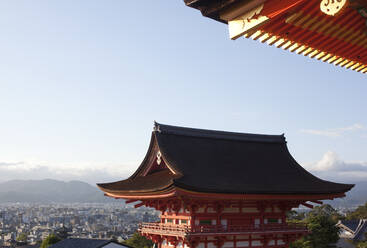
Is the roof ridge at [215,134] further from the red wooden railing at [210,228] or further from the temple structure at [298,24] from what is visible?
the temple structure at [298,24]

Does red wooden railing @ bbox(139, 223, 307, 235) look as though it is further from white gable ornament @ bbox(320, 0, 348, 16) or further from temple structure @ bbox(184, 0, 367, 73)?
white gable ornament @ bbox(320, 0, 348, 16)

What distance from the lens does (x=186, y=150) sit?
18594 millimetres

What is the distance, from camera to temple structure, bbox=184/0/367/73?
4.77 m

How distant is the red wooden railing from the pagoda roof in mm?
1694

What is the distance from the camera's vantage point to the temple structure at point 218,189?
1568 centimetres

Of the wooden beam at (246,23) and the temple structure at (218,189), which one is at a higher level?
the wooden beam at (246,23)

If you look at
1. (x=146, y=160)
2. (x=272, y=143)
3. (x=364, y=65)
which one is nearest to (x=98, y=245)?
(x=146, y=160)

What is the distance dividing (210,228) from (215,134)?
5.59 m

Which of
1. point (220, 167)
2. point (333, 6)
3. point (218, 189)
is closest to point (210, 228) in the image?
point (218, 189)

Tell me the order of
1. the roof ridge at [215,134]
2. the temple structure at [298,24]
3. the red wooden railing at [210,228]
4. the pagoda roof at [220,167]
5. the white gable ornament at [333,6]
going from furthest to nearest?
the roof ridge at [215,134] < the pagoda roof at [220,167] < the red wooden railing at [210,228] < the temple structure at [298,24] < the white gable ornament at [333,6]

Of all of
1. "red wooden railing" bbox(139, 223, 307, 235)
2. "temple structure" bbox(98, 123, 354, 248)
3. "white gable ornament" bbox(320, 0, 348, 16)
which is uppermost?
"white gable ornament" bbox(320, 0, 348, 16)

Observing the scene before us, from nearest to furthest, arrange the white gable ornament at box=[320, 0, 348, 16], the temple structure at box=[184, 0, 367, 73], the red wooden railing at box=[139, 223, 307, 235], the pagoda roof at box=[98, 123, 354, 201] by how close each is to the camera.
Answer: the white gable ornament at box=[320, 0, 348, 16] < the temple structure at box=[184, 0, 367, 73] < the red wooden railing at box=[139, 223, 307, 235] < the pagoda roof at box=[98, 123, 354, 201]

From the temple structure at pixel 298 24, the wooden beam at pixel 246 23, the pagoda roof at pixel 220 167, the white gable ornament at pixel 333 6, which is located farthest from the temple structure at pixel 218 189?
the white gable ornament at pixel 333 6

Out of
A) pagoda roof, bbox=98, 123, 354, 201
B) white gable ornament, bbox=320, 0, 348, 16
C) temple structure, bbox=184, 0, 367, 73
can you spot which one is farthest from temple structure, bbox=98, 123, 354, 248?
white gable ornament, bbox=320, 0, 348, 16
